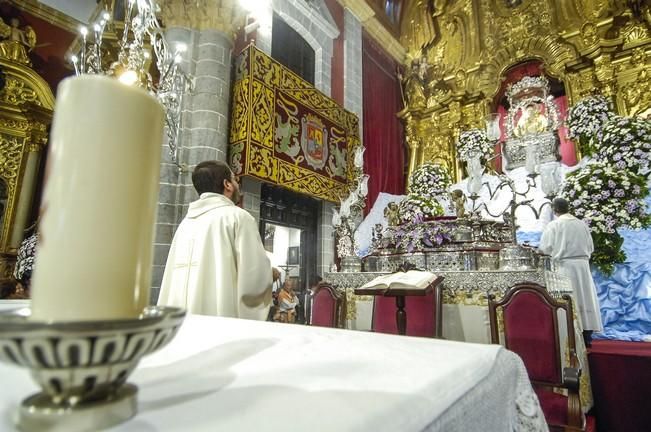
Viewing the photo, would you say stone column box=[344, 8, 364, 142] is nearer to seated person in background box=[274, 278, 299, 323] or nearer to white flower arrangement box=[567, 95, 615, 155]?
white flower arrangement box=[567, 95, 615, 155]

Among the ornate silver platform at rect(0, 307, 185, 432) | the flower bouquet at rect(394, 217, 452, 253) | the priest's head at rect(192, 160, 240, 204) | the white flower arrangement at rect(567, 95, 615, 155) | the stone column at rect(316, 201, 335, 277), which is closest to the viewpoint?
the ornate silver platform at rect(0, 307, 185, 432)

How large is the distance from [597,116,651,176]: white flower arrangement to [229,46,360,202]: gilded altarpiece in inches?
176

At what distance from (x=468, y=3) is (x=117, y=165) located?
485 inches

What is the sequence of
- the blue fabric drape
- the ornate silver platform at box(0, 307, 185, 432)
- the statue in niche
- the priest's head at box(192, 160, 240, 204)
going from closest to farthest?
the ornate silver platform at box(0, 307, 185, 432), the priest's head at box(192, 160, 240, 204), the blue fabric drape, the statue in niche

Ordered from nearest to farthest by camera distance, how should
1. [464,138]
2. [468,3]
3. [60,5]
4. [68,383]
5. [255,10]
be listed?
[68,383] < [60,5] < [255,10] < [464,138] < [468,3]

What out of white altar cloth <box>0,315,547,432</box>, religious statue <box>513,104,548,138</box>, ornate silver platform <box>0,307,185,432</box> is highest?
religious statue <box>513,104,548,138</box>

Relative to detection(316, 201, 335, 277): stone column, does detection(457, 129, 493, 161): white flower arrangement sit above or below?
above

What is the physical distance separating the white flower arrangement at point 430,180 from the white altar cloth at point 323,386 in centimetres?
833

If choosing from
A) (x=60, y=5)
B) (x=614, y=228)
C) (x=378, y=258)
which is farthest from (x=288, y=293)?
(x=60, y=5)

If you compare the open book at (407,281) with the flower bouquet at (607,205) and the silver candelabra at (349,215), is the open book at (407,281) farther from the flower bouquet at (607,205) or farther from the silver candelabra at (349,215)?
the flower bouquet at (607,205)

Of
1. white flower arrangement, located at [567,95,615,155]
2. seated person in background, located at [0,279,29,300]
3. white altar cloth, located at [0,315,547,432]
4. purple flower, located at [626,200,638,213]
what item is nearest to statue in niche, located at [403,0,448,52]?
white flower arrangement, located at [567,95,615,155]

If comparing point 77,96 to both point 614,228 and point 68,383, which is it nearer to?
point 68,383

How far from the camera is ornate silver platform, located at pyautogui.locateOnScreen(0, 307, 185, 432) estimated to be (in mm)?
233

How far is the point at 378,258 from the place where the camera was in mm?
4375
